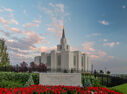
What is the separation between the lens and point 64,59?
170ft

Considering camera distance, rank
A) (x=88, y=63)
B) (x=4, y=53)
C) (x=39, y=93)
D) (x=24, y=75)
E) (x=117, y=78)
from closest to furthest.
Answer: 1. (x=39, y=93)
2. (x=24, y=75)
3. (x=117, y=78)
4. (x=4, y=53)
5. (x=88, y=63)

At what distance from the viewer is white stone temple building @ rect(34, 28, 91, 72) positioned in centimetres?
5153

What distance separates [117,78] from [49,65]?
4406cm

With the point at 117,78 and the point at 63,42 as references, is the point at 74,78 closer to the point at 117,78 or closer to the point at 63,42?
the point at 117,78

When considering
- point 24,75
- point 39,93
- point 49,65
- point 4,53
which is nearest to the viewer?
point 39,93

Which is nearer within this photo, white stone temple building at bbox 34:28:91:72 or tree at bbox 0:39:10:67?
tree at bbox 0:39:10:67

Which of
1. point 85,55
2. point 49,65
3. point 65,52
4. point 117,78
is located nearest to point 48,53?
point 49,65

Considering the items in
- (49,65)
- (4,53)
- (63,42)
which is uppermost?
(63,42)

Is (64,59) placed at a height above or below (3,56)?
below

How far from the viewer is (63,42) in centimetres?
5759

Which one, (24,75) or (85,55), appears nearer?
(24,75)

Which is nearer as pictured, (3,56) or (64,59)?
(3,56)

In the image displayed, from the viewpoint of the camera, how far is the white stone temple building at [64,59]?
5153 cm

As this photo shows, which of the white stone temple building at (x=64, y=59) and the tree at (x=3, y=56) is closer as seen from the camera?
the tree at (x=3, y=56)
